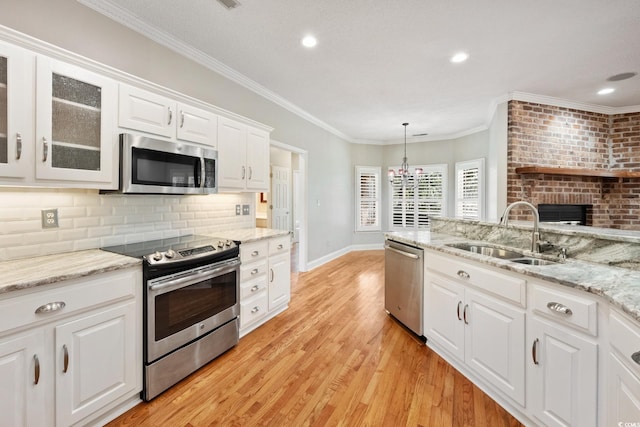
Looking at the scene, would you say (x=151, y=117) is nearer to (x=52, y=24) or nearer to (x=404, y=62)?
(x=52, y=24)

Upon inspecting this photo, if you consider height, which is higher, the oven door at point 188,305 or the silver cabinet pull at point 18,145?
the silver cabinet pull at point 18,145

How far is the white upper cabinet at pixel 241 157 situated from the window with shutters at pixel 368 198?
13.2 feet

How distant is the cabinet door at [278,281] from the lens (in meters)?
2.99

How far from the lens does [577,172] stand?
4.16 metres

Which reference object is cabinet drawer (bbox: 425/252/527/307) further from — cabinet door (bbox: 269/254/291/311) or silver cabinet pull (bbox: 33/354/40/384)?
silver cabinet pull (bbox: 33/354/40/384)

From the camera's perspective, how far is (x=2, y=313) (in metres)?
1.23

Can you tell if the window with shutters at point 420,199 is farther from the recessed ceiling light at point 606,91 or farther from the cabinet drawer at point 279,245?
the cabinet drawer at point 279,245

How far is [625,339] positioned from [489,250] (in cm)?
148

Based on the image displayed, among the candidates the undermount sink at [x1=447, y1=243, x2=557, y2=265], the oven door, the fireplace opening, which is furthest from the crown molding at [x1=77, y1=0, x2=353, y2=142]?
the fireplace opening

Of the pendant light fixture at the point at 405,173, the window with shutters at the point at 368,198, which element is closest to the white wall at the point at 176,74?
the window with shutters at the point at 368,198

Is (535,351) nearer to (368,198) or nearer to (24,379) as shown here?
(24,379)

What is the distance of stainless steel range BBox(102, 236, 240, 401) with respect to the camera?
1813 mm

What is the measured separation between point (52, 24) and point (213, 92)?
1.34 metres

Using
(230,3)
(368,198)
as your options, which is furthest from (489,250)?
(368,198)
